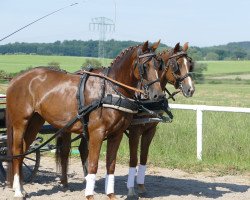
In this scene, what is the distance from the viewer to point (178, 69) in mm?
7344

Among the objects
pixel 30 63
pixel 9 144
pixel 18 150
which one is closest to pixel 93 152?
pixel 18 150

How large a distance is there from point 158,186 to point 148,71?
2606mm

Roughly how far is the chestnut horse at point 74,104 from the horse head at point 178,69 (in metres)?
0.73

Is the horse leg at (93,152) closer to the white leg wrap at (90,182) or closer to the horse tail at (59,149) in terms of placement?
the white leg wrap at (90,182)

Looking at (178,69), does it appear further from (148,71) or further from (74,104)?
(74,104)

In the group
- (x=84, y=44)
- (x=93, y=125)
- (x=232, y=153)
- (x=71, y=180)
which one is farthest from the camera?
(x=84, y=44)

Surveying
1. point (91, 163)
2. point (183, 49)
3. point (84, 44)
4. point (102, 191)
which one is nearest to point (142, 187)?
point (102, 191)

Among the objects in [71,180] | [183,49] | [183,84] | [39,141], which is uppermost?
[183,49]

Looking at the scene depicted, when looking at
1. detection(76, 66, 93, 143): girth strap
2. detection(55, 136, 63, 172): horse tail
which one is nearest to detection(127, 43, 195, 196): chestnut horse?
detection(76, 66, 93, 143): girth strap

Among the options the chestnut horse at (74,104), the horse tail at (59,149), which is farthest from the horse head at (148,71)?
the horse tail at (59,149)

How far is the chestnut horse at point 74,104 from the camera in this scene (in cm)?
659

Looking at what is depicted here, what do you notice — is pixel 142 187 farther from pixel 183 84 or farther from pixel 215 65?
pixel 215 65

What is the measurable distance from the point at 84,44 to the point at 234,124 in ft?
137

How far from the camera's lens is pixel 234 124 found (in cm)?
1170
